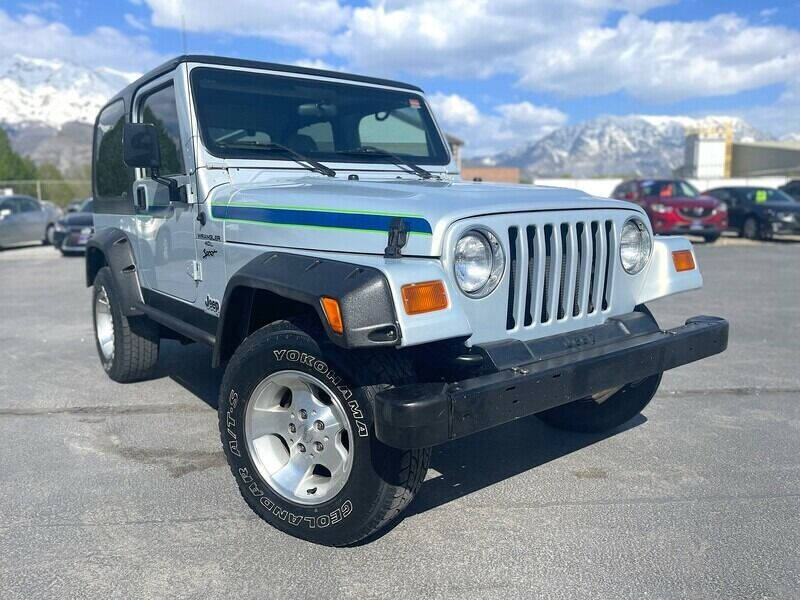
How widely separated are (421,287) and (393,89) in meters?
2.56

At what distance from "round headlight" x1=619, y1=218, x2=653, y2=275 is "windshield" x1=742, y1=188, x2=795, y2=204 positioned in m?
17.0

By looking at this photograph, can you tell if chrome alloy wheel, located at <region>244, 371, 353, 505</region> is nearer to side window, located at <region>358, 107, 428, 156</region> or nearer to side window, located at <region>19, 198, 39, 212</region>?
side window, located at <region>358, 107, 428, 156</region>

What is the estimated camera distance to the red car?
16.6 meters

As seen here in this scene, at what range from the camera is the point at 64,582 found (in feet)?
8.91

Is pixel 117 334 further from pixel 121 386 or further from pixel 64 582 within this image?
pixel 64 582

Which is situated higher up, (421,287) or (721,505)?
(421,287)

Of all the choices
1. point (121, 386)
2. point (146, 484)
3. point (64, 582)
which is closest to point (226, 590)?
point (64, 582)

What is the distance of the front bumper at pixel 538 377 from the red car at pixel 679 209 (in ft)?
45.1

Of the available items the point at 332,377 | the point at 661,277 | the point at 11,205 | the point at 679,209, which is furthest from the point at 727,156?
the point at 332,377

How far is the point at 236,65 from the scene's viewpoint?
4.12 meters

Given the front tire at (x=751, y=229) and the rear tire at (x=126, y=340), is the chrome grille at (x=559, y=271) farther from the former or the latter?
the front tire at (x=751, y=229)

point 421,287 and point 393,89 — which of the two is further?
point 393,89

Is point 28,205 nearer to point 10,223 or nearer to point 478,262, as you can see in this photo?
point 10,223

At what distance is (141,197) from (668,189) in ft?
49.7
